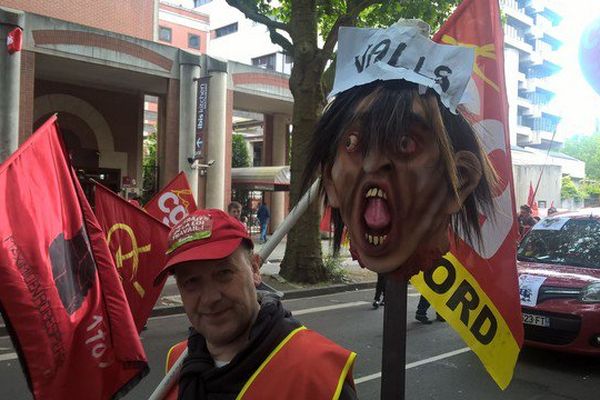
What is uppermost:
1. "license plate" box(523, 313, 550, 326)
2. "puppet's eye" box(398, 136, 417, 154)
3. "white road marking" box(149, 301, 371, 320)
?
"puppet's eye" box(398, 136, 417, 154)

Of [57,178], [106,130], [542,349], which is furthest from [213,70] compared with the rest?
[57,178]

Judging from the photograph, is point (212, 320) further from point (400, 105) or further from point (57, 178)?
point (57, 178)

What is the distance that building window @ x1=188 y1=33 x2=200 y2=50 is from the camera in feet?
161

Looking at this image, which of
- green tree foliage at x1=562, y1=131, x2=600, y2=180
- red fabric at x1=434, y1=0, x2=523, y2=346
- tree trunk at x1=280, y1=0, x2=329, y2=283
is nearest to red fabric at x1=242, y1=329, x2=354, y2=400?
red fabric at x1=434, y1=0, x2=523, y2=346

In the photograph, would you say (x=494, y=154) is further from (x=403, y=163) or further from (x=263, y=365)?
(x=263, y=365)

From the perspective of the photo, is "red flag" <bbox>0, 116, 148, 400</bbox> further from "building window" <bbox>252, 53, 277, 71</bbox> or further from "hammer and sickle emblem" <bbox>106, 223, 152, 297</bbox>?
"building window" <bbox>252, 53, 277, 71</bbox>

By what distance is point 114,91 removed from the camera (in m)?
19.6

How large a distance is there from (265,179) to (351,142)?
19.5 meters

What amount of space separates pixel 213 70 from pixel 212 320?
1758cm

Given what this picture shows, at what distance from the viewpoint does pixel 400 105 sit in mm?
1335

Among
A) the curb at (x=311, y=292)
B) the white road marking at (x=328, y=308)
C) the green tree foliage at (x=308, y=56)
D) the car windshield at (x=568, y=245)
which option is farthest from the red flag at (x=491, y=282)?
the green tree foliage at (x=308, y=56)

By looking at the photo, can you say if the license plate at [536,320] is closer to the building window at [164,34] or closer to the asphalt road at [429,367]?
the asphalt road at [429,367]

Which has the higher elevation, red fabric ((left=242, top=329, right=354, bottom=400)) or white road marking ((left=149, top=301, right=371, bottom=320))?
red fabric ((left=242, top=329, right=354, bottom=400))

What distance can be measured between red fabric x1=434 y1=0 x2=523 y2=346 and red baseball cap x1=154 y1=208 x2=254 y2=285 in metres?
0.82
